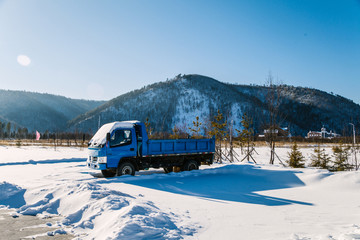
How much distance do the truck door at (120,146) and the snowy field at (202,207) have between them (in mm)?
938

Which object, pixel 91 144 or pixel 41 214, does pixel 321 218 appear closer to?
pixel 41 214

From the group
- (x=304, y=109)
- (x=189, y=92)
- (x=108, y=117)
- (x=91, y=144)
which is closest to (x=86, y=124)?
(x=108, y=117)

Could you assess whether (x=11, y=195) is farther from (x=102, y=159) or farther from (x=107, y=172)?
(x=107, y=172)

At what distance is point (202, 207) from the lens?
25.2 ft

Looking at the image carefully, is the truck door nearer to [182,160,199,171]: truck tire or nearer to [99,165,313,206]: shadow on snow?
[99,165,313,206]: shadow on snow

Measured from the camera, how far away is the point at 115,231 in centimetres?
514

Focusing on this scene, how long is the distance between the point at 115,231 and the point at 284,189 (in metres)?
7.60

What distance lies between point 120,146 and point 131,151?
1.95ft

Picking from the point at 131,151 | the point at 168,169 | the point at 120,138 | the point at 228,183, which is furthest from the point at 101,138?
the point at 228,183

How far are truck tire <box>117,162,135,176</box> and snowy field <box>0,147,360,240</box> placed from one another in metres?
0.42

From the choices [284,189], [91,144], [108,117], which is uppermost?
[108,117]

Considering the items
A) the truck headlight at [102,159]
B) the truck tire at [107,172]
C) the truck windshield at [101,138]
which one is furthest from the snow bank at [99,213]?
the truck tire at [107,172]

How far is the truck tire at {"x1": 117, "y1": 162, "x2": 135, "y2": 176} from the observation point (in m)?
12.7

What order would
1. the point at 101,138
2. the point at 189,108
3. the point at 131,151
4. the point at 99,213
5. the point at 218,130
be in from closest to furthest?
1. the point at 99,213
2. the point at 101,138
3. the point at 131,151
4. the point at 218,130
5. the point at 189,108
